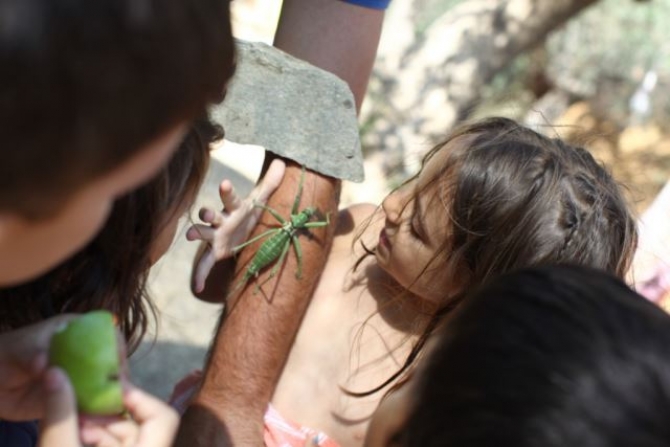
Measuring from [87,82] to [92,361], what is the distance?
0.56 meters

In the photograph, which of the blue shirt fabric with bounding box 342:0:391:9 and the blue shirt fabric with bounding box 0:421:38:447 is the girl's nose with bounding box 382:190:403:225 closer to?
the blue shirt fabric with bounding box 342:0:391:9

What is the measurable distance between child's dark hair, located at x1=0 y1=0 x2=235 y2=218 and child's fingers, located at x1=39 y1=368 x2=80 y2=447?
0.37 meters

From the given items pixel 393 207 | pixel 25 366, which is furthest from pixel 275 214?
pixel 25 366

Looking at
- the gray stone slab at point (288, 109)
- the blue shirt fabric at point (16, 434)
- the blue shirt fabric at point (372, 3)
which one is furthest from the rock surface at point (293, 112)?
the blue shirt fabric at point (16, 434)

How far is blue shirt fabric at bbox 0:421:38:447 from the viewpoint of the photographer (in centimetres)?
167

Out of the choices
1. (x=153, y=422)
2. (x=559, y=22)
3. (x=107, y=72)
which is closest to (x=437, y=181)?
(x=153, y=422)

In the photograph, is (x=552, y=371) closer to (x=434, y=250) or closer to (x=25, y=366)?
(x=25, y=366)

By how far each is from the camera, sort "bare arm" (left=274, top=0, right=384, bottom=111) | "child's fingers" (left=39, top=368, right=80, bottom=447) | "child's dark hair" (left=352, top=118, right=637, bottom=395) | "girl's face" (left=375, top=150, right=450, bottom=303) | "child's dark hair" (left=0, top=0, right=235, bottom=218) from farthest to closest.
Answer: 1. "bare arm" (left=274, top=0, right=384, bottom=111)
2. "girl's face" (left=375, top=150, right=450, bottom=303)
3. "child's dark hair" (left=352, top=118, right=637, bottom=395)
4. "child's fingers" (left=39, top=368, right=80, bottom=447)
5. "child's dark hair" (left=0, top=0, right=235, bottom=218)

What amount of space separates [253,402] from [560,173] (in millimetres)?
906

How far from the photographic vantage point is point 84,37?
0.74m

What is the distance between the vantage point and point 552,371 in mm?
967

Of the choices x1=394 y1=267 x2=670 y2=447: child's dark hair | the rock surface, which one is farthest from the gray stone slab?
x1=394 y1=267 x2=670 y2=447: child's dark hair

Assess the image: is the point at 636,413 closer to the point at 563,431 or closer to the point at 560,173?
the point at 563,431

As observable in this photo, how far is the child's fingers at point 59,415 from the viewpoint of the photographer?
1.12m
